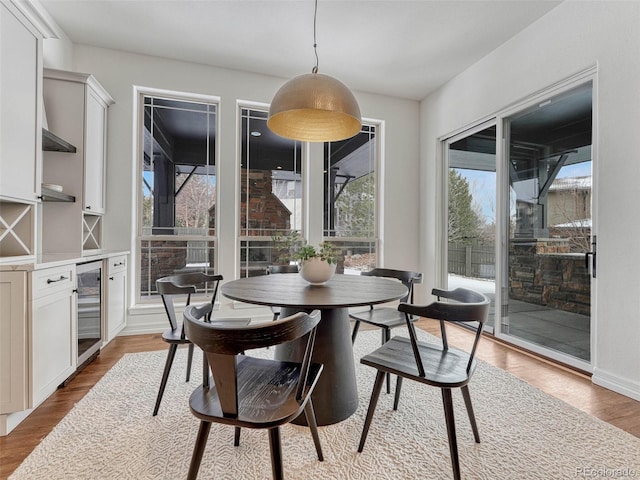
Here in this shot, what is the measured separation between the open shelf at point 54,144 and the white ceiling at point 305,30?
1.23 metres

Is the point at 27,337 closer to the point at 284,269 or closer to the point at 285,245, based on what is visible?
the point at 284,269

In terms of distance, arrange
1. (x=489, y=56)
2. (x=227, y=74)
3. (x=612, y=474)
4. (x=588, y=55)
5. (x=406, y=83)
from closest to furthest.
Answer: (x=612, y=474)
(x=588, y=55)
(x=489, y=56)
(x=227, y=74)
(x=406, y=83)

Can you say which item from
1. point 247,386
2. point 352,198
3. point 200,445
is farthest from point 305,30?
point 200,445

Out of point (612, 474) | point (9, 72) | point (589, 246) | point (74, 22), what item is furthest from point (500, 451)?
point (74, 22)

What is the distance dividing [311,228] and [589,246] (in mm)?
2775

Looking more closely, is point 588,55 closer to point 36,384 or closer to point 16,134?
point 16,134

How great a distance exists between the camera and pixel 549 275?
9.67ft

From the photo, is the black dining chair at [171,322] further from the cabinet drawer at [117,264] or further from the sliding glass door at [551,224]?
the sliding glass door at [551,224]

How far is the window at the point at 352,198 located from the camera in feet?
14.0

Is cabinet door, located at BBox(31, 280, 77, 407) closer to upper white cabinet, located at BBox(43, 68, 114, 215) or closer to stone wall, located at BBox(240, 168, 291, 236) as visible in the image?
upper white cabinet, located at BBox(43, 68, 114, 215)

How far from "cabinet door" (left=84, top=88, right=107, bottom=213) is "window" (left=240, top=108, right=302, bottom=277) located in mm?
1430

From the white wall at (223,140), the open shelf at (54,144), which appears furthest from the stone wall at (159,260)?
the open shelf at (54,144)

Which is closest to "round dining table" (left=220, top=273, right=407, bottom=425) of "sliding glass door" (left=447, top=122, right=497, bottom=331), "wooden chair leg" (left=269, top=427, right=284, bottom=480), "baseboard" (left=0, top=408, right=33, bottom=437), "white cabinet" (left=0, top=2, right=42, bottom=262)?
"wooden chair leg" (left=269, top=427, right=284, bottom=480)

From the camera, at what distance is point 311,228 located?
4.12 metres
